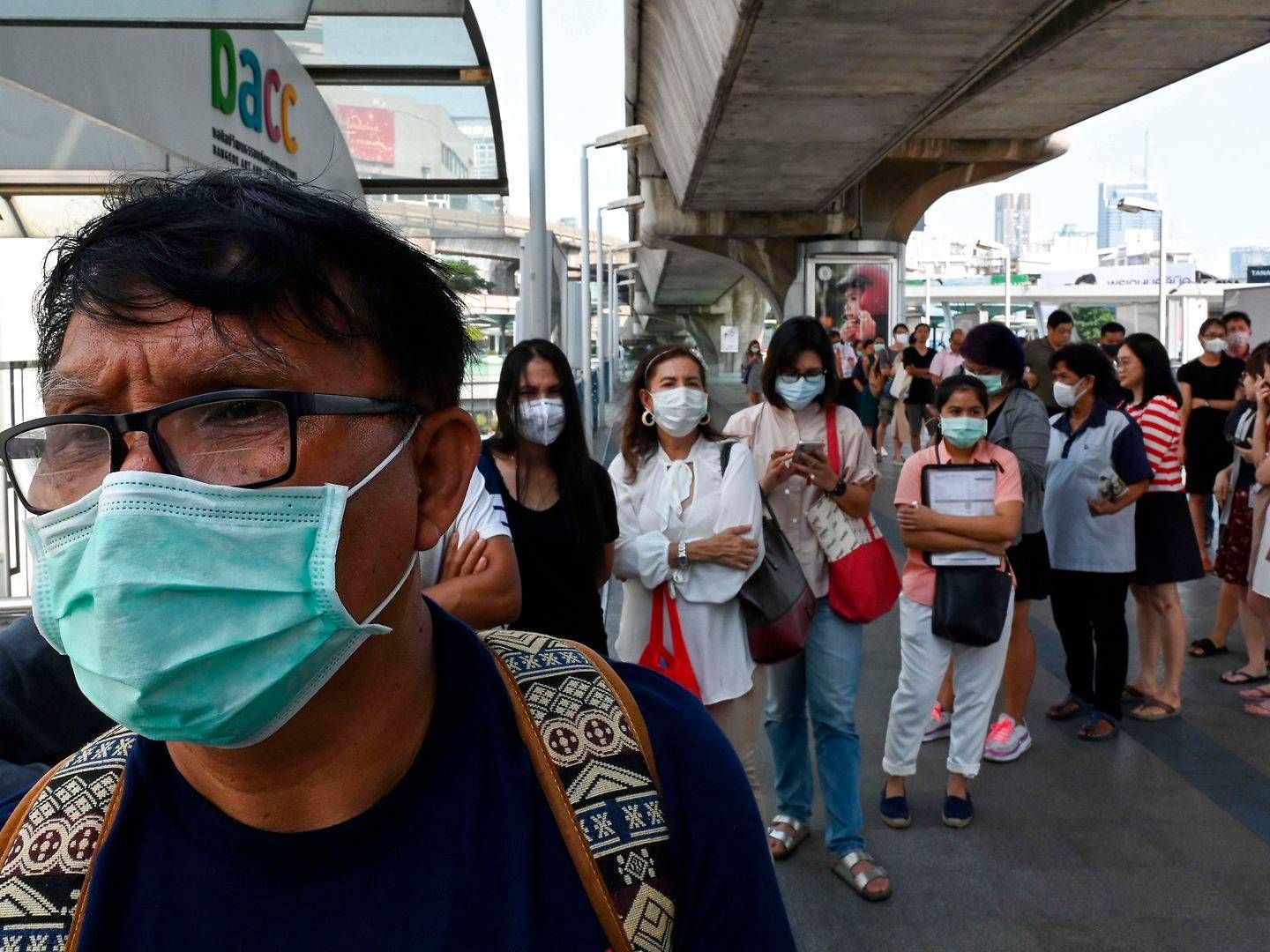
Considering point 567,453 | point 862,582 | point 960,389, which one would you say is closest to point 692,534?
point 567,453

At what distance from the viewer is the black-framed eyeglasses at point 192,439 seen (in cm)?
126

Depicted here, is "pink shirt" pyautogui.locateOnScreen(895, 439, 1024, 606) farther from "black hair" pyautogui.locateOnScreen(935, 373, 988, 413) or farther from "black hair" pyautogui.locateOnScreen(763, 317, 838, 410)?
"black hair" pyautogui.locateOnScreen(763, 317, 838, 410)

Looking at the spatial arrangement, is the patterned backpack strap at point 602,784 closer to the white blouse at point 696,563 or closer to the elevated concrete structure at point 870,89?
the white blouse at point 696,563

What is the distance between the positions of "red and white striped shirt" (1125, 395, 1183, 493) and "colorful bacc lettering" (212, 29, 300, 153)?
4.60 m

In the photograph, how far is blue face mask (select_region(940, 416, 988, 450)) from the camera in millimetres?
5129

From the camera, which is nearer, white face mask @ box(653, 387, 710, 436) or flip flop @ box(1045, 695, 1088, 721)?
white face mask @ box(653, 387, 710, 436)

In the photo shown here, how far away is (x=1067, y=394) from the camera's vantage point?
6223 mm

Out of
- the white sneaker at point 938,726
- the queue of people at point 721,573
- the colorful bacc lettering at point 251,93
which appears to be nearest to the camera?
the queue of people at point 721,573

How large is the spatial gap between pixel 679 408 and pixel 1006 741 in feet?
9.12

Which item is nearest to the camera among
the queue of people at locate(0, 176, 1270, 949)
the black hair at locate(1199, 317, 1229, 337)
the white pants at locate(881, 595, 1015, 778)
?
the queue of people at locate(0, 176, 1270, 949)

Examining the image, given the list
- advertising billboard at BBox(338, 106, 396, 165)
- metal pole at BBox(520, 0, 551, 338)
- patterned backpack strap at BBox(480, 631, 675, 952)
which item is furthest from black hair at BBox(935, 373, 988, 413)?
patterned backpack strap at BBox(480, 631, 675, 952)

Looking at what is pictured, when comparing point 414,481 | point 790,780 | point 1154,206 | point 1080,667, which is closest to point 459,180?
point 790,780

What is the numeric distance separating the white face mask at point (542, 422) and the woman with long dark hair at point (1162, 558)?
12.0 ft

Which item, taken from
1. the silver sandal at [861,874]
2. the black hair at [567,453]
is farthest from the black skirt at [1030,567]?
the black hair at [567,453]
